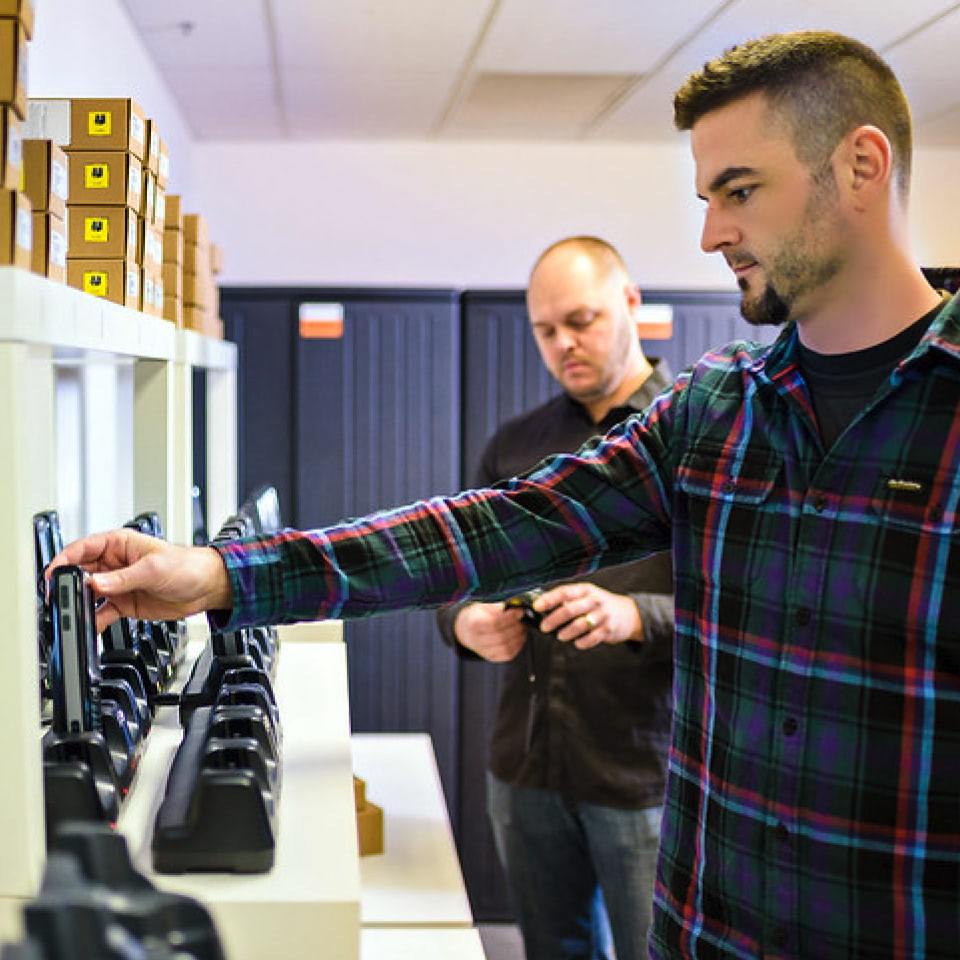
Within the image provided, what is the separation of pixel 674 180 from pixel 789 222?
12.5ft

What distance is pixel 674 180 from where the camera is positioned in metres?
4.79

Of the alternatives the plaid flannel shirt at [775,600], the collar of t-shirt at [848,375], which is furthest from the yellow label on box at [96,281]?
the collar of t-shirt at [848,375]

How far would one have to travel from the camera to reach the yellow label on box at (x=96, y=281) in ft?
4.40

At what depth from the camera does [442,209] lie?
15.6 feet

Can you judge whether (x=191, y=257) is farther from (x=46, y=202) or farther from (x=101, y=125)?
(x=46, y=202)

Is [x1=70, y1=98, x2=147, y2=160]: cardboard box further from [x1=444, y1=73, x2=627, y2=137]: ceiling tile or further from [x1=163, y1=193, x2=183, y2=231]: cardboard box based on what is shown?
[x1=444, y1=73, x2=627, y2=137]: ceiling tile

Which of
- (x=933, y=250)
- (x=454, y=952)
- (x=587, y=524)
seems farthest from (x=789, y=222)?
(x=933, y=250)

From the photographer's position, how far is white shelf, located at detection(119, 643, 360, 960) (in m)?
0.81

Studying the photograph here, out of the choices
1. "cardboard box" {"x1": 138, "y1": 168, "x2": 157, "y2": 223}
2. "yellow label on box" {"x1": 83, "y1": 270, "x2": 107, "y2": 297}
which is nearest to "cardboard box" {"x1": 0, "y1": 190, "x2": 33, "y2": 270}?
"yellow label on box" {"x1": 83, "y1": 270, "x2": 107, "y2": 297}

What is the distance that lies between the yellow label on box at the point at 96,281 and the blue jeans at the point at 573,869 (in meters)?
1.35

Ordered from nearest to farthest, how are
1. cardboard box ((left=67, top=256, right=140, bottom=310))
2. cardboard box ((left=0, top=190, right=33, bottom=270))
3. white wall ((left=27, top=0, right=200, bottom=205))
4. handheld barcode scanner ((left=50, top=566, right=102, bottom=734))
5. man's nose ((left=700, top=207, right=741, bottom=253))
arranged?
cardboard box ((left=0, top=190, right=33, bottom=270)) < handheld barcode scanner ((left=50, top=566, right=102, bottom=734)) < man's nose ((left=700, top=207, right=741, bottom=253)) < cardboard box ((left=67, top=256, right=140, bottom=310)) < white wall ((left=27, top=0, right=200, bottom=205))

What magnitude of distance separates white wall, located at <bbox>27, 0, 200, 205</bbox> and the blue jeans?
1695 mm

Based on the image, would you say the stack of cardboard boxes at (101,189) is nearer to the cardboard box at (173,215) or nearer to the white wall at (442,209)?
the cardboard box at (173,215)

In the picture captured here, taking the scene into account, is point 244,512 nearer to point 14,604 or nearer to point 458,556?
point 458,556
